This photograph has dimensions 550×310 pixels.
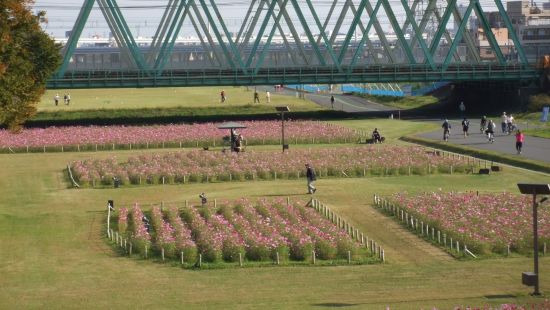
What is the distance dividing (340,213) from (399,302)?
13.8 m

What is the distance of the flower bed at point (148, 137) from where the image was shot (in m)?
62.5

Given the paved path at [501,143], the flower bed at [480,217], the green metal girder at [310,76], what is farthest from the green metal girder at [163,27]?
the flower bed at [480,217]

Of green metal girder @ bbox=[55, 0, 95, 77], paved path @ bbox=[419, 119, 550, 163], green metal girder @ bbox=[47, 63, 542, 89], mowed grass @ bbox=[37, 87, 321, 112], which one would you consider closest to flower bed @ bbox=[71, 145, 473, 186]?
paved path @ bbox=[419, 119, 550, 163]

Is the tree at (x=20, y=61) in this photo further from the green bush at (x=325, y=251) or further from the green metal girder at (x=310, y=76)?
the green metal girder at (x=310, y=76)

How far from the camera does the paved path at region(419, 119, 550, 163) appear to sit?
5350cm

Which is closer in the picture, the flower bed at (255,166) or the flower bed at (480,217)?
the flower bed at (480,217)

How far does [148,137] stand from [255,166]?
16.8 m

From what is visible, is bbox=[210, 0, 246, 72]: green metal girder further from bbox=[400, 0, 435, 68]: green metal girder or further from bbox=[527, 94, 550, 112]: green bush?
bbox=[527, 94, 550, 112]: green bush

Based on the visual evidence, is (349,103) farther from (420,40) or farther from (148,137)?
(148,137)

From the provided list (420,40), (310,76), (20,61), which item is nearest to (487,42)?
(420,40)

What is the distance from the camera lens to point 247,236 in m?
31.2

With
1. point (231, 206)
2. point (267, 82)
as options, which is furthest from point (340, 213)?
point (267, 82)

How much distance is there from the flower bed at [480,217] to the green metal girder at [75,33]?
43889 millimetres

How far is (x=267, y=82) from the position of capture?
82375 millimetres
